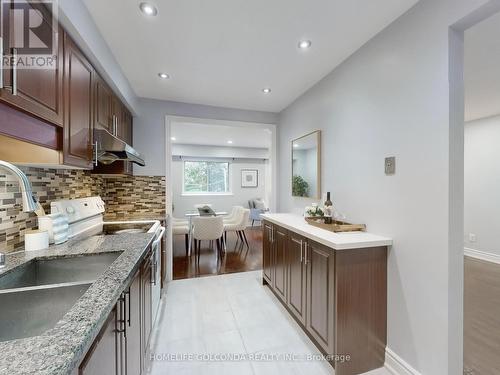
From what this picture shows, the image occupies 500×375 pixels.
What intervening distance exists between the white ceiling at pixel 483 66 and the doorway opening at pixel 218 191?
2.41 meters

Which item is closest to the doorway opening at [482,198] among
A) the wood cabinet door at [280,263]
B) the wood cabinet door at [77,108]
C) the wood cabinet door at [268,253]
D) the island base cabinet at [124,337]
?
the wood cabinet door at [280,263]

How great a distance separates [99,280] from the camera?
36.8 inches

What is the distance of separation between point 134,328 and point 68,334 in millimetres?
692

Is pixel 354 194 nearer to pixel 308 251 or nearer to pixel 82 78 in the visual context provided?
pixel 308 251

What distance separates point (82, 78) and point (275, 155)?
8.48 feet

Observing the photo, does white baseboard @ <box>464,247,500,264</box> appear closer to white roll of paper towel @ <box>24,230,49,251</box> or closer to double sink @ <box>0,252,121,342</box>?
double sink @ <box>0,252,121,342</box>

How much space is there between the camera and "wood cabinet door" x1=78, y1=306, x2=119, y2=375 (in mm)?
653

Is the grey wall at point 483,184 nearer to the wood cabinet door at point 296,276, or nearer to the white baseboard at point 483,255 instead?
the white baseboard at point 483,255

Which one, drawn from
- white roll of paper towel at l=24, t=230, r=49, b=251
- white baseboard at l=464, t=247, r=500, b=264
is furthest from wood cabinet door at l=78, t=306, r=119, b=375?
white baseboard at l=464, t=247, r=500, b=264

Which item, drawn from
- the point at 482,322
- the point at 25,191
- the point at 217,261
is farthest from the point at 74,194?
the point at 482,322

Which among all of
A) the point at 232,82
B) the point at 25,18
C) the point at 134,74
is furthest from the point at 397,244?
the point at 134,74

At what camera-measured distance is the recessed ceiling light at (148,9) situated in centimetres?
143

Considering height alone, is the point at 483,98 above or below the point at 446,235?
above

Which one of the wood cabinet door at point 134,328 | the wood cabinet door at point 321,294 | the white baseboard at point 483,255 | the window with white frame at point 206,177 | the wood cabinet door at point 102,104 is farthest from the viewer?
the window with white frame at point 206,177
